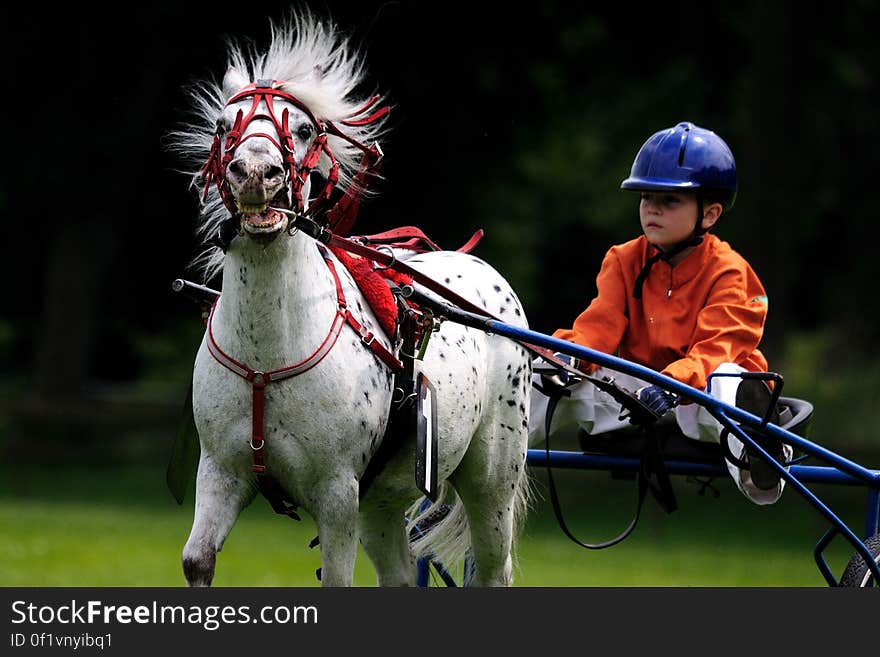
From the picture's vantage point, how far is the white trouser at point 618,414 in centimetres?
586

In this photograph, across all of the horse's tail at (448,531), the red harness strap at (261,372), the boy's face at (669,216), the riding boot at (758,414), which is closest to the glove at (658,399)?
the riding boot at (758,414)

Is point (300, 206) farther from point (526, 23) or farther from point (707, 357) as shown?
point (526, 23)

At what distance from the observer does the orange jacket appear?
6.19 metres

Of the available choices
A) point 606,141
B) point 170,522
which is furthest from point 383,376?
point 606,141

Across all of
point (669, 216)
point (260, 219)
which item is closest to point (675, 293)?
point (669, 216)

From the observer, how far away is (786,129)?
17.3 m

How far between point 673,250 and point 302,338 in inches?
90.5

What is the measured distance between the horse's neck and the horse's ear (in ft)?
1.87

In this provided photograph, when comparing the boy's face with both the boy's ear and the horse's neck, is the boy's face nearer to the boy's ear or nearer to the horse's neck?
the boy's ear

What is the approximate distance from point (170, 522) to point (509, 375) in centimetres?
1127

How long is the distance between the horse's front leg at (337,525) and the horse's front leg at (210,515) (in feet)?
0.85

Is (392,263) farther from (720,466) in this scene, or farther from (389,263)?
(720,466)

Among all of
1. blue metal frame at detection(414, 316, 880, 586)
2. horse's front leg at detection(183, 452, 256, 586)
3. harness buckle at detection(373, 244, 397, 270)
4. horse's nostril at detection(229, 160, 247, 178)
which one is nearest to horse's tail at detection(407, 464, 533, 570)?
blue metal frame at detection(414, 316, 880, 586)

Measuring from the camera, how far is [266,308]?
4.73m
